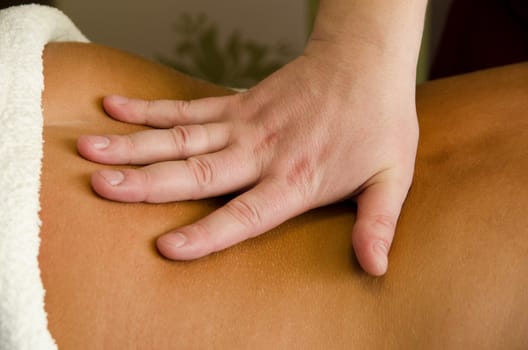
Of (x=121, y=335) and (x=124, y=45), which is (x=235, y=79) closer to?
(x=124, y=45)

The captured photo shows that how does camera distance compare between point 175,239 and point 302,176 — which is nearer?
point 175,239

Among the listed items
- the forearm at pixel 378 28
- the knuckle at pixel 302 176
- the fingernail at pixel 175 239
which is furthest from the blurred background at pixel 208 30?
the fingernail at pixel 175 239

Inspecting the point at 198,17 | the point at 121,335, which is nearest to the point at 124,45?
the point at 198,17

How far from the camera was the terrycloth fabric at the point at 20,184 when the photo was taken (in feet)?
1.68

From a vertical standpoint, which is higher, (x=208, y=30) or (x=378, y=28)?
(x=378, y=28)

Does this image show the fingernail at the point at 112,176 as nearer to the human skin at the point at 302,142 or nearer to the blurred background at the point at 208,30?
the human skin at the point at 302,142

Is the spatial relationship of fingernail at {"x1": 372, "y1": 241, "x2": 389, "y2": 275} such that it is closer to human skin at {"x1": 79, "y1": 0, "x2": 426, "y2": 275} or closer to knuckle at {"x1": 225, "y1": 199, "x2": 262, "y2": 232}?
human skin at {"x1": 79, "y1": 0, "x2": 426, "y2": 275}

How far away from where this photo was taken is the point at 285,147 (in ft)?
2.35

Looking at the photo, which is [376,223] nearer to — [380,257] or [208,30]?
[380,257]

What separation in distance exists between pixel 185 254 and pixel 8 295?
148mm

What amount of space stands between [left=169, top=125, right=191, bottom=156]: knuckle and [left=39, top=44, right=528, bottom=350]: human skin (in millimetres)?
69

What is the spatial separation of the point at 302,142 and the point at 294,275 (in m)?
0.17

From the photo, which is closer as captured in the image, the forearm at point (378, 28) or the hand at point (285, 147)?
the hand at point (285, 147)

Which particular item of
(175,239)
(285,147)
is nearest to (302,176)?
(285,147)
